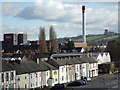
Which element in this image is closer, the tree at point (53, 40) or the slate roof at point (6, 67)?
the slate roof at point (6, 67)

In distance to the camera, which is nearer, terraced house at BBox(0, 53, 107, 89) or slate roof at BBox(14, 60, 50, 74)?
terraced house at BBox(0, 53, 107, 89)

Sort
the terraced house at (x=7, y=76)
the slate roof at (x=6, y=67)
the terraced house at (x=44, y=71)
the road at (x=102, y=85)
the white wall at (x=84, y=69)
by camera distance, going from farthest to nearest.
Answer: the white wall at (x=84, y=69) < the road at (x=102, y=85) < the terraced house at (x=44, y=71) < the slate roof at (x=6, y=67) < the terraced house at (x=7, y=76)

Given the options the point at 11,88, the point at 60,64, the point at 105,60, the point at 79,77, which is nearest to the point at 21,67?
the point at 11,88

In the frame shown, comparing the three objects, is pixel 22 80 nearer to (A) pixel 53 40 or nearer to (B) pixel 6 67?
(B) pixel 6 67

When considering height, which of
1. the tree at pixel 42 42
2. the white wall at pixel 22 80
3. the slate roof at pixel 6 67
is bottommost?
the white wall at pixel 22 80

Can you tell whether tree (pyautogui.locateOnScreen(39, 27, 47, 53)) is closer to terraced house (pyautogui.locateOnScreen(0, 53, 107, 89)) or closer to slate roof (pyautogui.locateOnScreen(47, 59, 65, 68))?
terraced house (pyautogui.locateOnScreen(0, 53, 107, 89))

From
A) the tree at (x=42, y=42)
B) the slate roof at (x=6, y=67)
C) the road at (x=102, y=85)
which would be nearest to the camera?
the slate roof at (x=6, y=67)

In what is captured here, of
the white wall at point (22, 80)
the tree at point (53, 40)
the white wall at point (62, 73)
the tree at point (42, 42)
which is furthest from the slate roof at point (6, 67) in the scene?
the tree at point (53, 40)

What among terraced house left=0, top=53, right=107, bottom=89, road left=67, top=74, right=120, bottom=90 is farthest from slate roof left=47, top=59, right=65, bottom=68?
road left=67, top=74, right=120, bottom=90

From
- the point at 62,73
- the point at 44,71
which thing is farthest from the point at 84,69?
the point at 44,71

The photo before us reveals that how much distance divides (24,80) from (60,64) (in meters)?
9.21

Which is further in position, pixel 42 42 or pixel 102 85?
pixel 42 42

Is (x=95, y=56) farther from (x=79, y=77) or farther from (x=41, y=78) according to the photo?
(x=41, y=78)

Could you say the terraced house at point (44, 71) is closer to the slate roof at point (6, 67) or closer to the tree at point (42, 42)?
the slate roof at point (6, 67)
